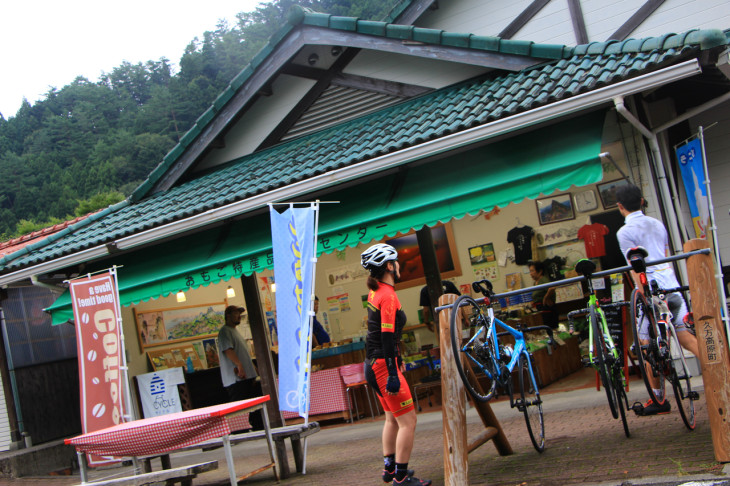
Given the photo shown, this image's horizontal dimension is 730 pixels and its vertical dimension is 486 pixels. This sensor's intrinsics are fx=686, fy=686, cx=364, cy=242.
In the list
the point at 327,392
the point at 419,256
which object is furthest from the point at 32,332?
the point at 419,256

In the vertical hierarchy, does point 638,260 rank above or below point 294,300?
below

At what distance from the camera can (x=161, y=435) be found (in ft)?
21.2

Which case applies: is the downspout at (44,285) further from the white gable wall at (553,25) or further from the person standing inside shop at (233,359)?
the white gable wall at (553,25)

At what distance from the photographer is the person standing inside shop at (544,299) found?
37.0 feet

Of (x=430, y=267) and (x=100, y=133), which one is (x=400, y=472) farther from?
(x=100, y=133)

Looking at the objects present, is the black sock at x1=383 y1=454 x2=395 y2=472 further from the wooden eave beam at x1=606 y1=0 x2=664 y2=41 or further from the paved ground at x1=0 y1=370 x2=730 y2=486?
the wooden eave beam at x1=606 y1=0 x2=664 y2=41

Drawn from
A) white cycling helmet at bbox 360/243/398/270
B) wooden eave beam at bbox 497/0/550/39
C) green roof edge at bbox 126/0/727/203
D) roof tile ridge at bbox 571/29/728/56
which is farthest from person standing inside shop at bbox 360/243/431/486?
wooden eave beam at bbox 497/0/550/39

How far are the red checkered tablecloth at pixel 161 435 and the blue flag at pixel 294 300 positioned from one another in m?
0.53

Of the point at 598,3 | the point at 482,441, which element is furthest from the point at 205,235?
the point at 598,3

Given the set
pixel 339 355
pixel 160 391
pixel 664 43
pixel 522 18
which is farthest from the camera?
pixel 160 391

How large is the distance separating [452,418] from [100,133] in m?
57.8

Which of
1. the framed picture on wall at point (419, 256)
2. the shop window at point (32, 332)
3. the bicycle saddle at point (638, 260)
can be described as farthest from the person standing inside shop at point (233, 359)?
the bicycle saddle at point (638, 260)

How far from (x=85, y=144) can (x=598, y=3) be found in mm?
51927

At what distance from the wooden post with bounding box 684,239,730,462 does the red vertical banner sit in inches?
270
